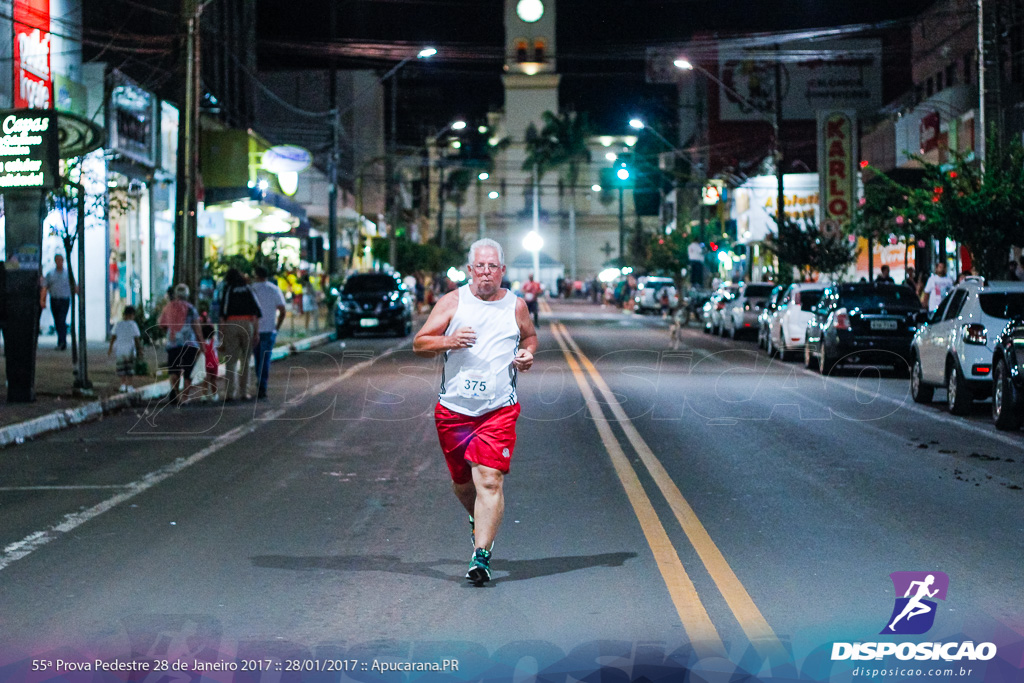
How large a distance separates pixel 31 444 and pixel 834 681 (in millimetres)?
10946

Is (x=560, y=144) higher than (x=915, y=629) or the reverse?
higher

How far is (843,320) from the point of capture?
78.7 ft

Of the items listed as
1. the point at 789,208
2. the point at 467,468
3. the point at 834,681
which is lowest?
the point at 834,681

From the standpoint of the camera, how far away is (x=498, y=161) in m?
127

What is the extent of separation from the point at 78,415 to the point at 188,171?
25.2ft

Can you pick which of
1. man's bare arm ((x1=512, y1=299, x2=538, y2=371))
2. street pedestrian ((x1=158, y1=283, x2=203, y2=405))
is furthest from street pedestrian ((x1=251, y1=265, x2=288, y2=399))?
man's bare arm ((x1=512, y1=299, x2=538, y2=371))

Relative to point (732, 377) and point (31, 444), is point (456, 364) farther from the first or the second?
point (732, 377)

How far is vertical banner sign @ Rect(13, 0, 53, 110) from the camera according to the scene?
86.6 feet

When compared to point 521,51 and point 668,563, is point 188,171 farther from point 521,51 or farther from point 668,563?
point 521,51

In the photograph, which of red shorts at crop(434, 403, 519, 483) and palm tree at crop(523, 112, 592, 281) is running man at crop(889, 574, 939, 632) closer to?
red shorts at crop(434, 403, 519, 483)

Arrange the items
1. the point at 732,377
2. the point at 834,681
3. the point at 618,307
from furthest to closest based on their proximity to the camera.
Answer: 1. the point at 618,307
2. the point at 732,377
3. the point at 834,681

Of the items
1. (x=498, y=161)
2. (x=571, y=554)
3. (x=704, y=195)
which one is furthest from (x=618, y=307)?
(x=571, y=554)

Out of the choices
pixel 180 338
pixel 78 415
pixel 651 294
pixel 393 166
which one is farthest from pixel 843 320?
pixel 393 166

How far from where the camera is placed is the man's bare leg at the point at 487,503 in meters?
7.32
